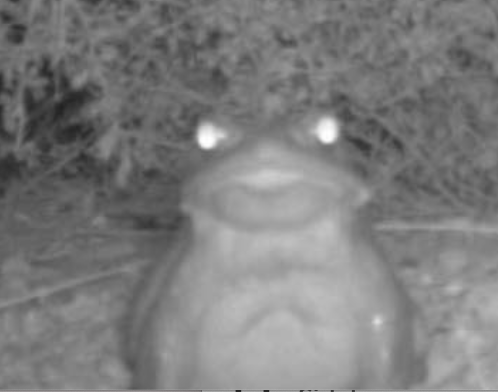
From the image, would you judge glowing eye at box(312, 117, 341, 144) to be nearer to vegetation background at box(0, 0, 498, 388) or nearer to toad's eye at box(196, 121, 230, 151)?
toad's eye at box(196, 121, 230, 151)

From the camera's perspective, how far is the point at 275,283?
189 centimetres

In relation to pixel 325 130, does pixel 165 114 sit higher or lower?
lower

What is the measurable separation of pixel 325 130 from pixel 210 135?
0.21m

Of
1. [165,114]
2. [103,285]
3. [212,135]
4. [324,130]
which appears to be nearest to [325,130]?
[324,130]

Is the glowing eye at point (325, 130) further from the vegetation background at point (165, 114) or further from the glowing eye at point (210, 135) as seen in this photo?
→ the vegetation background at point (165, 114)

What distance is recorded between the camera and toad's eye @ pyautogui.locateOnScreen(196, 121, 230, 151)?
196cm

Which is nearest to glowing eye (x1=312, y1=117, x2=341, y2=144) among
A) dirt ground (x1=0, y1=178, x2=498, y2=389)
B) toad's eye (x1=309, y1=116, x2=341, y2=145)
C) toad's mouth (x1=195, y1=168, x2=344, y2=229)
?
toad's eye (x1=309, y1=116, x2=341, y2=145)

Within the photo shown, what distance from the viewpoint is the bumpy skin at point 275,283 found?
182 centimetres

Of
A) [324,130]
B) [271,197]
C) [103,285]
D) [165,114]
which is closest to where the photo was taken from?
[271,197]

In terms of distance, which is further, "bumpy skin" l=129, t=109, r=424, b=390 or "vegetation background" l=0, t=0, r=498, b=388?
"vegetation background" l=0, t=0, r=498, b=388

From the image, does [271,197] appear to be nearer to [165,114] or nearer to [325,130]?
[325,130]

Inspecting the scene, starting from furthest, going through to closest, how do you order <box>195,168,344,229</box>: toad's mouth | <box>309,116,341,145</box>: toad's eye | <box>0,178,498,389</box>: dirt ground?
<box>0,178,498,389</box>: dirt ground
<box>309,116,341,145</box>: toad's eye
<box>195,168,344,229</box>: toad's mouth

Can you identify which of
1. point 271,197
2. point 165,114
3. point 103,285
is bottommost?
point 103,285

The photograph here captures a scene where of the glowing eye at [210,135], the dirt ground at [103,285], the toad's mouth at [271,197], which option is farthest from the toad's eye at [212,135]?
the dirt ground at [103,285]
